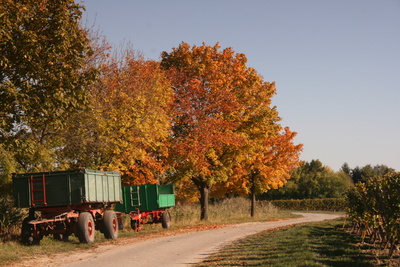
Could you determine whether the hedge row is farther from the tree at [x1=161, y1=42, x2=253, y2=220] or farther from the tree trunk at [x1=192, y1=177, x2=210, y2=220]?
the tree at [x1=161, y1=42, x2=253, y2=220]

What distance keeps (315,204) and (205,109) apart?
41.8m

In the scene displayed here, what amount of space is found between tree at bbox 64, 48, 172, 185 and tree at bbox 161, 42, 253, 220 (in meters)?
2.37

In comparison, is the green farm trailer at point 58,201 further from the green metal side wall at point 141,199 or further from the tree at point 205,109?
the tree at point 205,109

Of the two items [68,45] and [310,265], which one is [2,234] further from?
[310,265]

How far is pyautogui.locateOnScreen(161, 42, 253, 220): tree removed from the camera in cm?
3331

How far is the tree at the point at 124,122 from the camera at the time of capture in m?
25.0

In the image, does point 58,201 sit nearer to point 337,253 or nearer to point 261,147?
point 337,253

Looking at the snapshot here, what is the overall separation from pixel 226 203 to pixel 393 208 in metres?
36.9

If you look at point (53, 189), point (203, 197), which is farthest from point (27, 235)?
point (203, 197)

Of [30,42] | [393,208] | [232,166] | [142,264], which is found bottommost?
[142,264]

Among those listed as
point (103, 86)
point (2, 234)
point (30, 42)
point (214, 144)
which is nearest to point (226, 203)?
point (214, 144)

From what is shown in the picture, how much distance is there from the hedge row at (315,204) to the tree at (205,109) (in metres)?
33.3

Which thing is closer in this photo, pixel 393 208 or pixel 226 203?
pixel 393 208

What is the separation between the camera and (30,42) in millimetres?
15992
